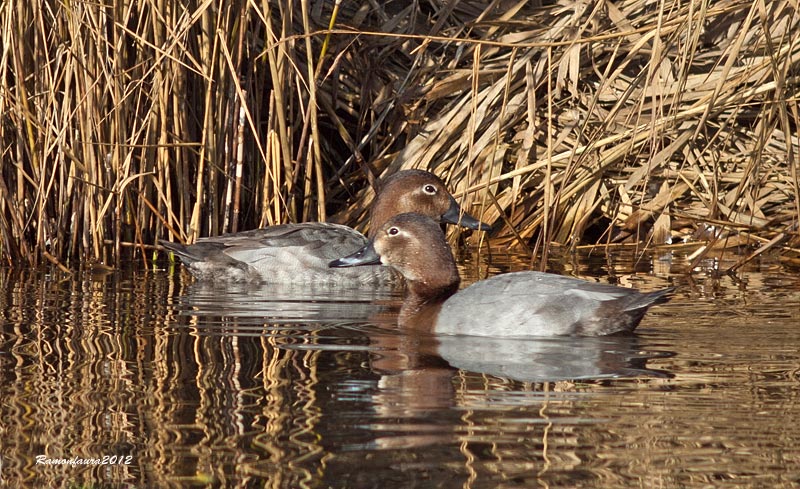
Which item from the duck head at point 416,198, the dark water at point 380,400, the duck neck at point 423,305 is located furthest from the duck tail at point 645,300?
the duck head at point 416,198

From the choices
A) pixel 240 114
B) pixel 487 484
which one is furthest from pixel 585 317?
pixel 240 114

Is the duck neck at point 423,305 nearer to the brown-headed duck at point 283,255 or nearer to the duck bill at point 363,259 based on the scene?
the duck bill at point 363,259

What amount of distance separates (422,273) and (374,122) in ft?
11.2

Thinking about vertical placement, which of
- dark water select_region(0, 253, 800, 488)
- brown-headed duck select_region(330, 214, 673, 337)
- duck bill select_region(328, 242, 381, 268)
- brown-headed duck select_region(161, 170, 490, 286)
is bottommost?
dark water select_region(0, 253, 800, 488)

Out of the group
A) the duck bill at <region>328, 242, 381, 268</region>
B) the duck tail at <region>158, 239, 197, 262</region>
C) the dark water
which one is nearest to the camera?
the dark water

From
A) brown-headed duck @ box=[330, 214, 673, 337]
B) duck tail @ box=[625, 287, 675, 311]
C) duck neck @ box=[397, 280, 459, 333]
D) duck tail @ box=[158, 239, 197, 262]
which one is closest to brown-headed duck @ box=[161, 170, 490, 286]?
duck tail @ box=[158, 239, 197, 262]

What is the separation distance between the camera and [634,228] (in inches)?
350

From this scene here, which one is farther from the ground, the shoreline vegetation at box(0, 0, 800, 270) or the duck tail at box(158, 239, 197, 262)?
the shoreline vegetation at box(0, 0, 800, 270)

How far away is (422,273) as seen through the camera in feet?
19.4

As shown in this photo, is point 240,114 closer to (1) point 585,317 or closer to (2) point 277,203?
(2) point 277,203

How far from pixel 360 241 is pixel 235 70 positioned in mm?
1258

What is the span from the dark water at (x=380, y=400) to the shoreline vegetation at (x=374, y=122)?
42.2 inches

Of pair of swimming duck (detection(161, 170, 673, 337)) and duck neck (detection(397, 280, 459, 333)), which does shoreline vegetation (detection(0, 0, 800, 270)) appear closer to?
pair of swimming duck (detection(161, 170, 673, 337))

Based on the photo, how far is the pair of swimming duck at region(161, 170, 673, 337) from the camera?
5.20m
